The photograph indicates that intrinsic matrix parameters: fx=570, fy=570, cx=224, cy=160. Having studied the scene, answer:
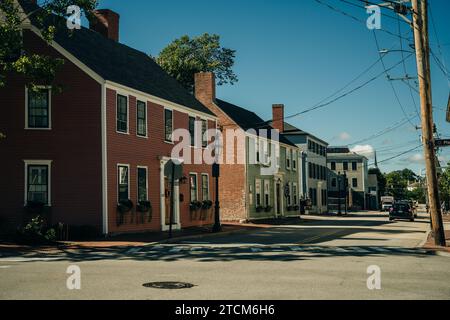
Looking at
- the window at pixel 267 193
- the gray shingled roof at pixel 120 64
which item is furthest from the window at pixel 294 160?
the gray shingled roof at pixel 120 64

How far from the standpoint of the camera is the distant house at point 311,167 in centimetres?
6525

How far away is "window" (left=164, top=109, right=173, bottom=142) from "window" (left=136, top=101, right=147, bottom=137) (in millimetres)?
2221

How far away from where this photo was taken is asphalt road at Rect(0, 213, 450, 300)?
31.2 feet

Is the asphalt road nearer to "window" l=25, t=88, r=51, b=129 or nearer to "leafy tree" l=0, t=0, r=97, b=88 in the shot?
"leafy tree" l=0, t=0, r=97, b=88

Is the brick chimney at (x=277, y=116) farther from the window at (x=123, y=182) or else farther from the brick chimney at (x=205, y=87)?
the window at (x=123, y=182)

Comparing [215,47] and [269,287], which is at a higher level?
[215,47]

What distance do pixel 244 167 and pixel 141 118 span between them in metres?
14.8

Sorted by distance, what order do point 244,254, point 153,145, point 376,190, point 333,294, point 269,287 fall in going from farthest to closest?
point 376,190
point 153,145
point 244,254
point 269,287
point 333,294

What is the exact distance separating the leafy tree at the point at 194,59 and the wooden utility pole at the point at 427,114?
32615 mm

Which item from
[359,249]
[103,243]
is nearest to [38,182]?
[103,243]
